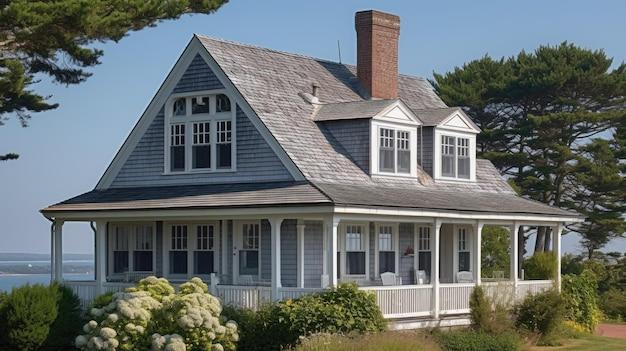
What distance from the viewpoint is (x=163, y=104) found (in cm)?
3256

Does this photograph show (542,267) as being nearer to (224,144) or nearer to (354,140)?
(354,140)

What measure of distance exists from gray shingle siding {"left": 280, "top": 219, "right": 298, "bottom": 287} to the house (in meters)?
0.03

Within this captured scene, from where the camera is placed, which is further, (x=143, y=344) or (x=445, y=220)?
(x=445, y=220)

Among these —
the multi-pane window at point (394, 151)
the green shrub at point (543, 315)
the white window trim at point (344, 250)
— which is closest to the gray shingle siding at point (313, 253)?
the white window trim at point (344, 250)

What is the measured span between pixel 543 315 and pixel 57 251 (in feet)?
44.3

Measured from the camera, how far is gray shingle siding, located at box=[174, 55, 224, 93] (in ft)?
104

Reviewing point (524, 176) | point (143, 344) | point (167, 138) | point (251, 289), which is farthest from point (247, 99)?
point (524, 176)

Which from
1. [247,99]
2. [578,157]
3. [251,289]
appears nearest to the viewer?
[251,289]

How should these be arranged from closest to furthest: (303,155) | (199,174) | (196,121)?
(303,155)
(199,174)
(196,121)

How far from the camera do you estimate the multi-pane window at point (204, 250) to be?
3166 centimetres

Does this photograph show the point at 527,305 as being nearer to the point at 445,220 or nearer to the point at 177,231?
the point at 445,220

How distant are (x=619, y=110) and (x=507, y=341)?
31931 mm

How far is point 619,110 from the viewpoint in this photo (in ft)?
190

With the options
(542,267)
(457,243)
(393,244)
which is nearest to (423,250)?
Answer: (393,244)
